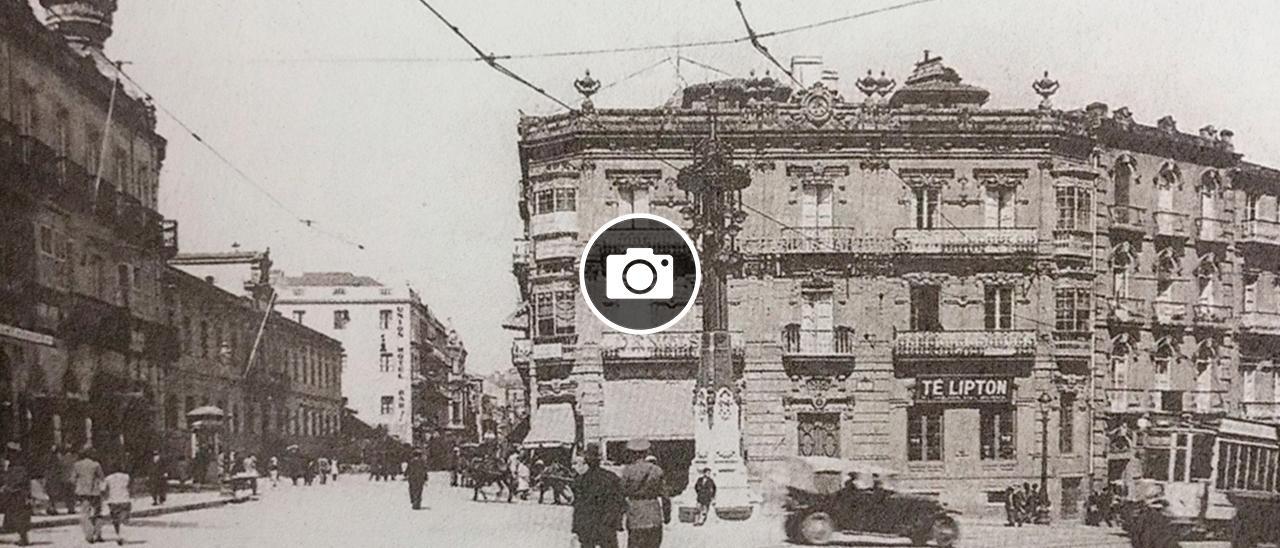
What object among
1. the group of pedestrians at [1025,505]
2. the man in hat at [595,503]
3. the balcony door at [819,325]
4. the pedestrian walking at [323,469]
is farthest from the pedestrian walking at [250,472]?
the group of pedestrians at [1025,505]

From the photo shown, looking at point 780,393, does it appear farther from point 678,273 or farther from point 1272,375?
point 1272,375

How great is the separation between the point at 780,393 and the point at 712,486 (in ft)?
1.33

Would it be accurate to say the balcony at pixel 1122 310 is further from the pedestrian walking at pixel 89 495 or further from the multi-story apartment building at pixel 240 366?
the pedestrian walking at pixel 89 495

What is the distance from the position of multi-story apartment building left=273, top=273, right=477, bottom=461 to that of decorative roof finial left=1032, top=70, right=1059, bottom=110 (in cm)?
223

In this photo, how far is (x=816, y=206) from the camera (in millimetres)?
4352

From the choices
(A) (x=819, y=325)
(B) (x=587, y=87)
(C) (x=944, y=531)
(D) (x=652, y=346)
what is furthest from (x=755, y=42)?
(C) (x=944, y=531)

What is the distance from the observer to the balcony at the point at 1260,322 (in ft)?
15.4

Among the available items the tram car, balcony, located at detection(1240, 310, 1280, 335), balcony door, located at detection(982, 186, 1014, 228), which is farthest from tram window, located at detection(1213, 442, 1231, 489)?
balcony door, located at detection(982, 186, 1014, 228)

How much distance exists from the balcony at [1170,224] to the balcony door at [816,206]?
4.13 feet

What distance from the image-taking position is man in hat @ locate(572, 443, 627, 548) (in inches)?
166

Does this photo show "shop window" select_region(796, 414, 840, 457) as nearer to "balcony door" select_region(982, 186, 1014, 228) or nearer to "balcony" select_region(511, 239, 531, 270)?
"balcony door" select_region(982, 186, 1014, 228)

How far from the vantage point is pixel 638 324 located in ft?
13.9

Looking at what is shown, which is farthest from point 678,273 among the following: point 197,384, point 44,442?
point 44,442
